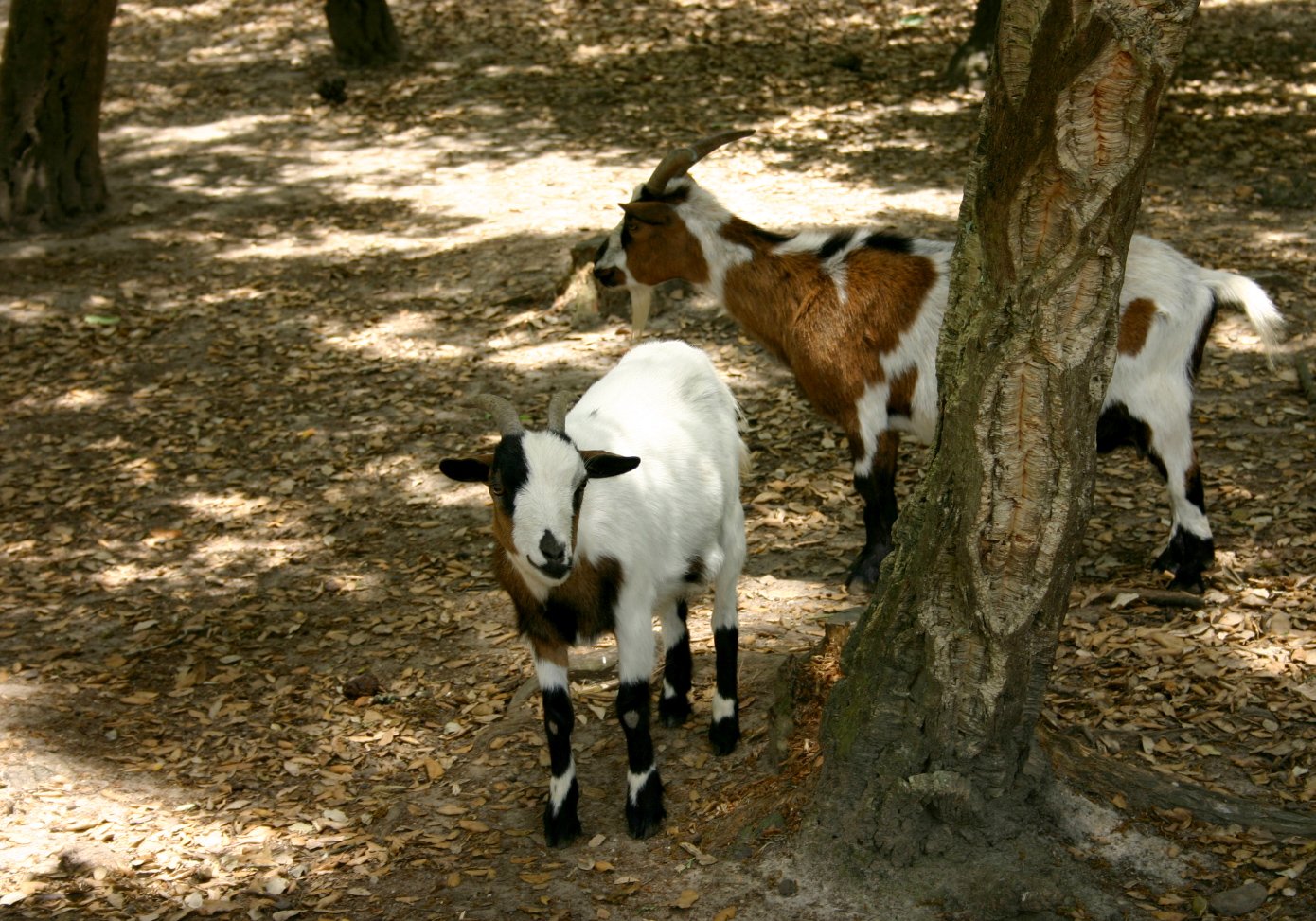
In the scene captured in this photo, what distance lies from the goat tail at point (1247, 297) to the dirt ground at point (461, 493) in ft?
3.04

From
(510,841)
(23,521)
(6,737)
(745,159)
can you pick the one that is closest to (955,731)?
(510,841)

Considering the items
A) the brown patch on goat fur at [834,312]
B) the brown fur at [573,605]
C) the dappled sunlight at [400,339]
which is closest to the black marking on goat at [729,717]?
the brown fur at [573,605]

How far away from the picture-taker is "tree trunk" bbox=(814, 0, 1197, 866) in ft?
9.34

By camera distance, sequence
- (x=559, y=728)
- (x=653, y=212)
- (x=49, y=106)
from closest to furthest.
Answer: (x=559, y=728) → (x=653, y=212) → (x=49, y=106)

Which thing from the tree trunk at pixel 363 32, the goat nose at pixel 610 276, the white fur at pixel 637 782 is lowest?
the white fur at pixel 637 782

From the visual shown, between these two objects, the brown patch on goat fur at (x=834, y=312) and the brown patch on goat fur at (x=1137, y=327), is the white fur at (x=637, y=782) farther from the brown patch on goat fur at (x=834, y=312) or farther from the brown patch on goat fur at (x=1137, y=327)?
the brown patch on goat fur at (x=1137, y=327)

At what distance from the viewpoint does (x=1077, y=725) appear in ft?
14.1

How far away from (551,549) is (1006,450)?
4.23 ft

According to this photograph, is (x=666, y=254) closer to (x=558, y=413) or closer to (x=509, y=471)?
(x=558, y=413)

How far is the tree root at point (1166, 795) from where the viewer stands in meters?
3.66

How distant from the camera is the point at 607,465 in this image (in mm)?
3873

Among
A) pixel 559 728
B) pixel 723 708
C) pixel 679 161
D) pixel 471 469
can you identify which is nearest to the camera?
pixel 471 469

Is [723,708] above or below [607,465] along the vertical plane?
below

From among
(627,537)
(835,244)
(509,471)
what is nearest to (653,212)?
(835,244)
